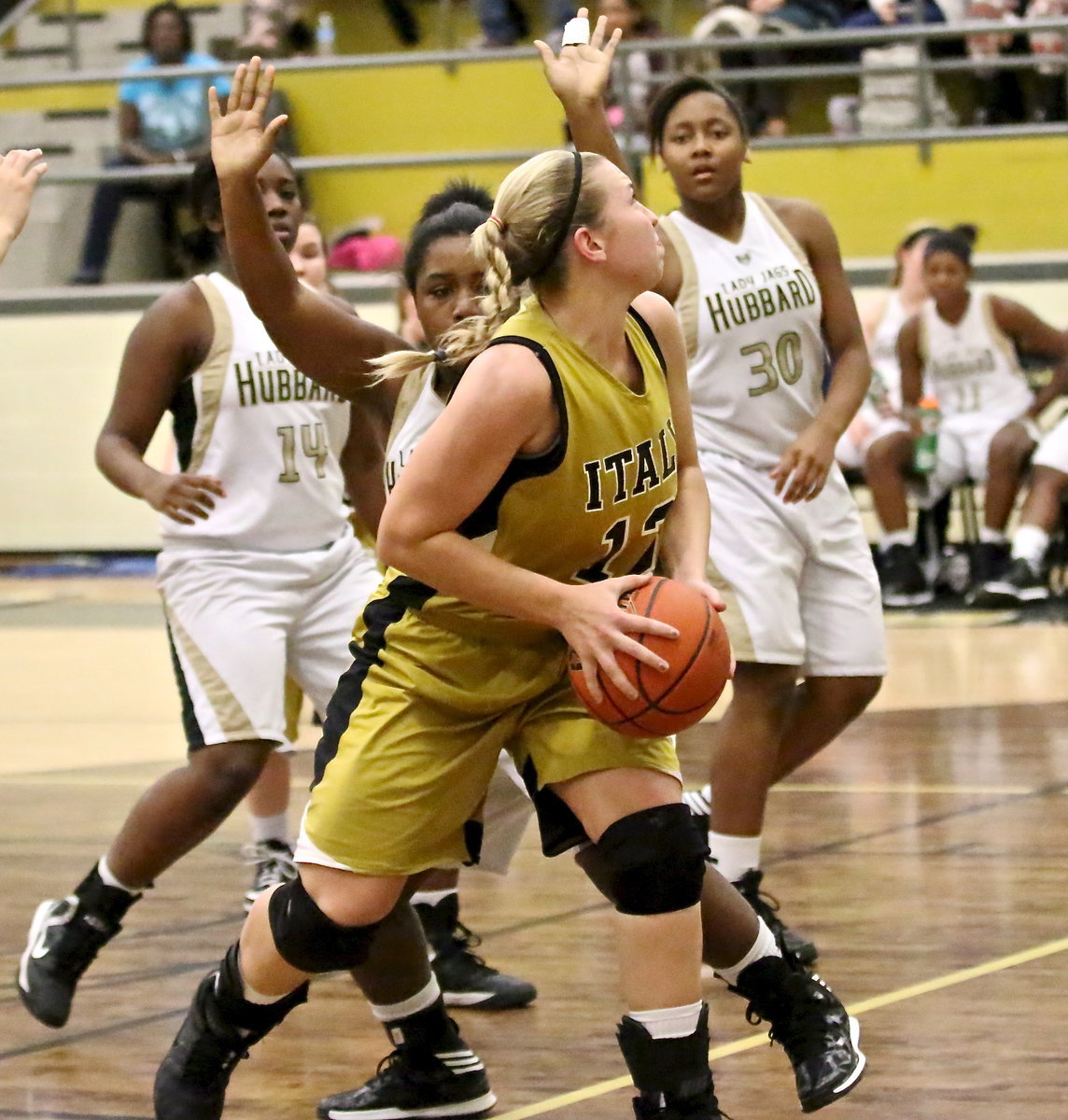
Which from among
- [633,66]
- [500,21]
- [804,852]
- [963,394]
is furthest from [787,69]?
A: [804,852]

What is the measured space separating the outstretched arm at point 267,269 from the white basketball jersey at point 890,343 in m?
7.29

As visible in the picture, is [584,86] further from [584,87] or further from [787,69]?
[787,69]

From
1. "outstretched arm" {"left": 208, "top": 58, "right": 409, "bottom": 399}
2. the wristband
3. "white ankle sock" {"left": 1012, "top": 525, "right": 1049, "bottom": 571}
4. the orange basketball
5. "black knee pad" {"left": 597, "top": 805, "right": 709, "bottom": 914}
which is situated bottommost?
"white ankle sock" {"left": 1012, "top": 525, "right": 1049, "bottom": 571}

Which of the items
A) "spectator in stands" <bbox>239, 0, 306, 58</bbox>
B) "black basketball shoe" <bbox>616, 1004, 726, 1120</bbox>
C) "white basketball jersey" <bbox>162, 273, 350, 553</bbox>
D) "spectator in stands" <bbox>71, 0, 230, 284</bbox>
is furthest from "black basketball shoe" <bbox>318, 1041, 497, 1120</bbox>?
"spectator in stands" <bbox>239, 0, 306, 58</bbox>

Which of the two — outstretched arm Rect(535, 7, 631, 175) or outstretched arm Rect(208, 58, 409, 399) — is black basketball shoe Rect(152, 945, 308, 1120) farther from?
outstretched arm Rect(535, 7, 631, 175)

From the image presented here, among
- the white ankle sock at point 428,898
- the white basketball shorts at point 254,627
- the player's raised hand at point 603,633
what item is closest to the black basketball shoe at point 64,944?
the white basketball shorts at point 254,627

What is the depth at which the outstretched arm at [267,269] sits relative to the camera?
344 centimetres

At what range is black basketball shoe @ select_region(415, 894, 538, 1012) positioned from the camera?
4.23 m

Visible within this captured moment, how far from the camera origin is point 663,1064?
3.13 metres

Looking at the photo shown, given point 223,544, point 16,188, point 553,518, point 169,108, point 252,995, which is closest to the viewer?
point 553,518

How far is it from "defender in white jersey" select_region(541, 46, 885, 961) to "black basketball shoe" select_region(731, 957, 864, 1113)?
41.6 inches

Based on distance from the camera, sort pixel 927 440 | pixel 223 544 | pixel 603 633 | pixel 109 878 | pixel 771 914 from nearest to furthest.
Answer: pixel 603 633, pixel 109 878, pixel 771 914, pixel 223 544, pixel 927 440

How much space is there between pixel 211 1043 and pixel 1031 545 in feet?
22.8

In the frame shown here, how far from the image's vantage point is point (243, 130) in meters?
3.45
